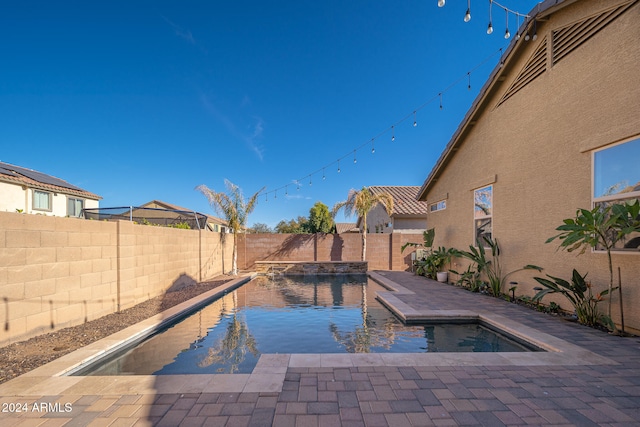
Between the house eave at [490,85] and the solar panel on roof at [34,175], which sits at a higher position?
the house eave at [490,85]

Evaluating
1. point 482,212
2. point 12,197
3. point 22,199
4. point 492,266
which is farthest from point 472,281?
point 22,199

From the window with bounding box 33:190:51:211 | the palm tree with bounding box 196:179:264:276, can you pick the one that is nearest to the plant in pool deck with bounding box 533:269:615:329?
the palm tree with bounding box 196:179:264:276

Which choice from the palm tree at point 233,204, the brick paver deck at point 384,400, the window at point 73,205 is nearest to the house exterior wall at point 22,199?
the window at point 73,205

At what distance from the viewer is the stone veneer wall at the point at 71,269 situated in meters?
4.09

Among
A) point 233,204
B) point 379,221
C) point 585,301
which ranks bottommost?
point 585,301

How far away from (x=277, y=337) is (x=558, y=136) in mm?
6931

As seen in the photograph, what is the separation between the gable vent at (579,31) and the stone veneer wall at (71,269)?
9.92 meters

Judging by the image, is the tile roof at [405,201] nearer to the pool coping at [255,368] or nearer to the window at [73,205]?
the pool coping at [255,368]

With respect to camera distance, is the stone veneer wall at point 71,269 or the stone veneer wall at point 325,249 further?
the stone veneer wall at point 325,249

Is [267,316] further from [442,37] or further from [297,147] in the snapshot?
[297,147]

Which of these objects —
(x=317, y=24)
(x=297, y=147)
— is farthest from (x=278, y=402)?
(x=297, y=147)

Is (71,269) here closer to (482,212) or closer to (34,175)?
Answer: (482,212)

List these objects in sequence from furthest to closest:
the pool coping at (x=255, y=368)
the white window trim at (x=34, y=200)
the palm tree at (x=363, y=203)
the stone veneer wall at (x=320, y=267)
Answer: the palm tree at (x=363, y=203)
the white window trim at (x=34, y=200)
the stone veneer wall at (x=320, y=267)
the pool coping at (x=255, y=368)

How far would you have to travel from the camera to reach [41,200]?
52.6 ft
